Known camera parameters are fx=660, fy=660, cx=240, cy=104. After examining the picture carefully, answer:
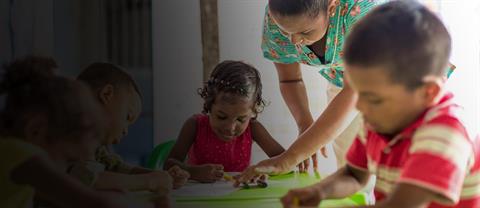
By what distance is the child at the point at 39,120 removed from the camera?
2.26 ft

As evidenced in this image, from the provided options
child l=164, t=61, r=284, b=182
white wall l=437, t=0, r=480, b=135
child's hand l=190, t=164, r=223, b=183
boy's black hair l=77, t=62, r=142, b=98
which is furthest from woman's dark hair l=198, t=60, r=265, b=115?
white wall l=437, t=0, r=480, b=135

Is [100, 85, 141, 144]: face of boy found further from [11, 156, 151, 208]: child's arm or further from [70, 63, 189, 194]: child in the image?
[11, 156, 151, 208]: child's arm

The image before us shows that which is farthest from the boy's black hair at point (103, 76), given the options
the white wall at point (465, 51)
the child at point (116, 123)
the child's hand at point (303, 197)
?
the white wall at point (465, 51)

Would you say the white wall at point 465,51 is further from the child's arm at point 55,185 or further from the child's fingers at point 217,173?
the child's arm at point 55,185

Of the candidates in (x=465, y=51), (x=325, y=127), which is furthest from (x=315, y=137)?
(x=465, y=51)

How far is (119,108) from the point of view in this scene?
0.96 meters

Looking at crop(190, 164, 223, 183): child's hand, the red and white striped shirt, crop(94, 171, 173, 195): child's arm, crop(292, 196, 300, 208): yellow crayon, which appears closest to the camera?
the red and white striped shirt

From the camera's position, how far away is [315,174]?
1.13 metres

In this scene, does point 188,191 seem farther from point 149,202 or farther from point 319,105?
point 319,105

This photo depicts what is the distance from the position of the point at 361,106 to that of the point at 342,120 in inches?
13.4

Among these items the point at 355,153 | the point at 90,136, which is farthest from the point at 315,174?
the point at 90,136

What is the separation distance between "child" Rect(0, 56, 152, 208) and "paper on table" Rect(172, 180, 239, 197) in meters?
0.32

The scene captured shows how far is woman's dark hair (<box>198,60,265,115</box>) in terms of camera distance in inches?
46.4

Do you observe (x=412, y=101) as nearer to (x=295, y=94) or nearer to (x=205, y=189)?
(x=205, y=189)
